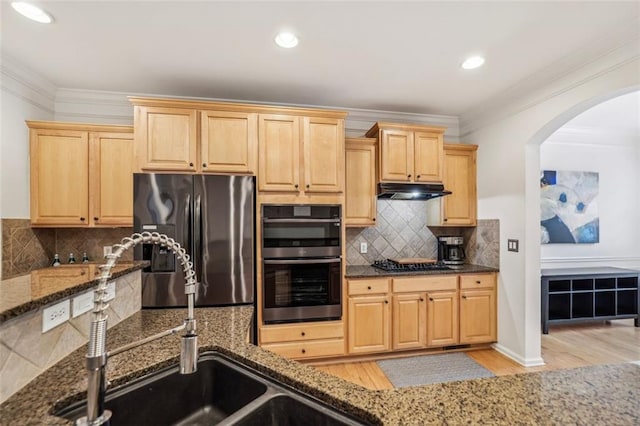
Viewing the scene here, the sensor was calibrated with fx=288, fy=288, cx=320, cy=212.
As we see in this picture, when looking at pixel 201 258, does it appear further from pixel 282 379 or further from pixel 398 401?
pixel 398 401

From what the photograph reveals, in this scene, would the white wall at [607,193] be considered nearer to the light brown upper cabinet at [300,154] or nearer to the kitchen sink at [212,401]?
the light brown upper cabinet at [300,154]

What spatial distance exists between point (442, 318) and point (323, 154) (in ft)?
6.89

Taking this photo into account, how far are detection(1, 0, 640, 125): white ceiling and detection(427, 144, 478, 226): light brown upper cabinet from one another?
0.69m

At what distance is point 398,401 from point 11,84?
11.9 ft

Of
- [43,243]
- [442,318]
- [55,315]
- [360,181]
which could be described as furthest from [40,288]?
[442,318]

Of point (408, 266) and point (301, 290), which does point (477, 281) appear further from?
point (301, 290)

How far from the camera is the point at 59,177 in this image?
262 cm

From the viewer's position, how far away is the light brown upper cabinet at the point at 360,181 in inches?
122

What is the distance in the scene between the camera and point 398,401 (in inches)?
30.0

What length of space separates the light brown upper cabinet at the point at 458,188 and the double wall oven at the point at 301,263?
1414 millimetres

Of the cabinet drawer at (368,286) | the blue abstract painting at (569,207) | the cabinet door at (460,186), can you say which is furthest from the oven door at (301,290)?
the blue abstract painting at (569,207)

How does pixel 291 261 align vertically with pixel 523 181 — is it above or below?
below

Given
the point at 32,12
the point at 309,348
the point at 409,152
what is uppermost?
the point at 32,12

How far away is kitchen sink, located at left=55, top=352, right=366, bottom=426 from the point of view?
0.82 metres
